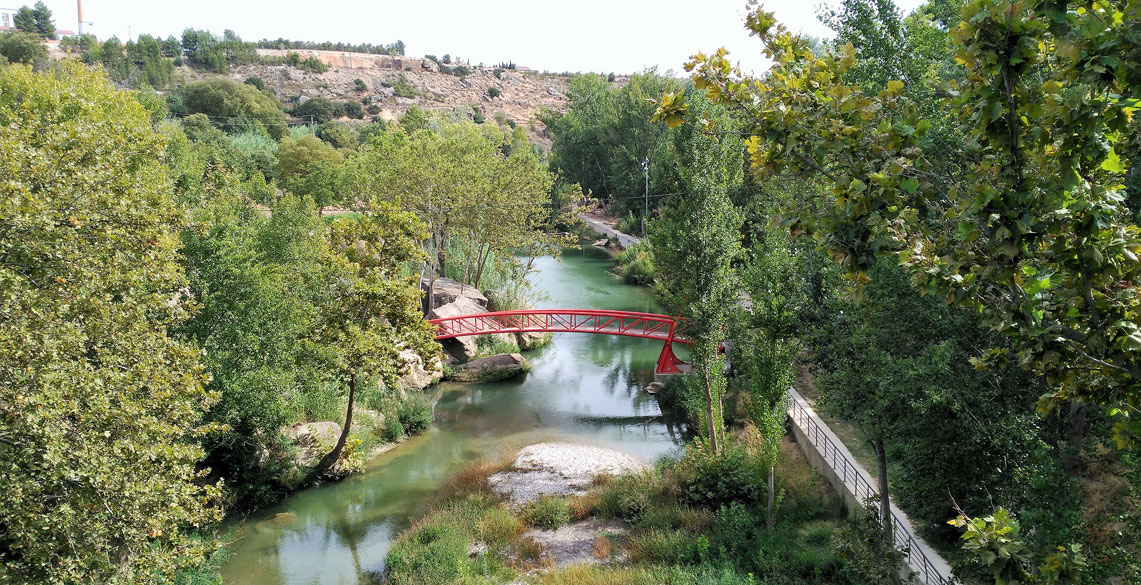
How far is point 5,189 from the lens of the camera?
7.68 meters

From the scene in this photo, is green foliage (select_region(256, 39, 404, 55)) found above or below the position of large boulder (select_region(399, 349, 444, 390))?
above

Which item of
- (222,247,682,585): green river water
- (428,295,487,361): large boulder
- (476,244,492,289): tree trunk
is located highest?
(476,244,492,289): tree trunk

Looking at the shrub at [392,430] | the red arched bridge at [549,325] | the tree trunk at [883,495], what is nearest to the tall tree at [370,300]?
the shrub at [392,430]

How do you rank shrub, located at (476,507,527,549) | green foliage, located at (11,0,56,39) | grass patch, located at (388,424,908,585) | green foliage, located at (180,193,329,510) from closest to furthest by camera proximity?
grass patch, located at (388,424,908,585) → shrub, located at (476,507,527,549) → green foliage, located at (180,193,329,510) → green foliage, located at (11,0,56,39)

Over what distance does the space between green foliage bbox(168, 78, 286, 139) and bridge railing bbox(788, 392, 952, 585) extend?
56.5 metres

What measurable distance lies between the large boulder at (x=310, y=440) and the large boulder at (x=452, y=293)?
10437 mm

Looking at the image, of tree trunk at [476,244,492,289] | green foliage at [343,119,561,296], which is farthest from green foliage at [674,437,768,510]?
tree trunk at [476,244,492,289]

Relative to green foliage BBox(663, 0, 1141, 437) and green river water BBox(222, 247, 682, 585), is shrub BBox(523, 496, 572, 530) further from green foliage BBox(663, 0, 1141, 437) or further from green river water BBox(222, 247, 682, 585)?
green foliage BBox(663, 0, 1141, 437)

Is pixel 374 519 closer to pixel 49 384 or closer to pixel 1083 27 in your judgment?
pixel 49 384

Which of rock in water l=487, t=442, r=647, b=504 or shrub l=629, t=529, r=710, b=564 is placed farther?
rock in water l=487, t=442, r=647, b=504

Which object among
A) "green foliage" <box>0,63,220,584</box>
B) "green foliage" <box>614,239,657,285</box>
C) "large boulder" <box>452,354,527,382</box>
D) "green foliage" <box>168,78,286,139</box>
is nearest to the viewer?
"green foliage" <box>0,63,220,584</box>

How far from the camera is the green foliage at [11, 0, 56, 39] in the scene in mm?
94312

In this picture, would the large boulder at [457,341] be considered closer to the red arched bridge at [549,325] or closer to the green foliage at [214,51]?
the red arched bridge at [549,325]

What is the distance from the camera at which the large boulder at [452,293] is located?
28766 millimetres
